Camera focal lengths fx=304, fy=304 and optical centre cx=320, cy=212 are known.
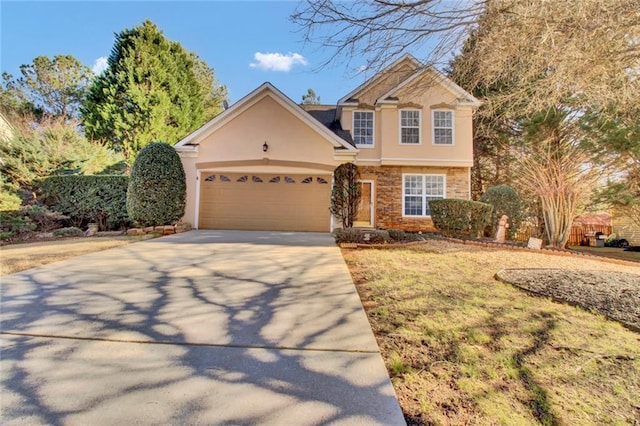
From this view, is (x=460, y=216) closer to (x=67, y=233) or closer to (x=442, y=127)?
(x=442, y=127)

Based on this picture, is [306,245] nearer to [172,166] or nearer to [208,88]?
[172,166]

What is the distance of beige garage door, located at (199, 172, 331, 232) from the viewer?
37.8ft

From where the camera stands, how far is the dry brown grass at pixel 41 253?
223 inches

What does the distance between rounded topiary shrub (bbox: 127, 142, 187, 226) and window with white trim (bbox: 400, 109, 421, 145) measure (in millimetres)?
9599

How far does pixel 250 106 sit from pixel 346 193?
16.1ft

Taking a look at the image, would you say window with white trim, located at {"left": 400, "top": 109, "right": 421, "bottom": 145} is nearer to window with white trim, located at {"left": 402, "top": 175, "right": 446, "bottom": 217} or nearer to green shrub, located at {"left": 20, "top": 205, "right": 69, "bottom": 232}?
window with white trim, located at {"left": 402, "top": 175, "right": 446, "bottom": 217}

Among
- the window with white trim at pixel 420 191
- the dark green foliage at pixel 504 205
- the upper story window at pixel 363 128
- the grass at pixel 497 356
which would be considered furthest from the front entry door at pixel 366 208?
the grass at pixel 497 356

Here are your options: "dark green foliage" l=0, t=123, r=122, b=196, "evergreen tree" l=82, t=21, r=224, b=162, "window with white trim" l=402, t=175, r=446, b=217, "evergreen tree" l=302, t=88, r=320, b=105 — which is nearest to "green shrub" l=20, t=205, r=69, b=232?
"dark green foliage" l=0, t=123, r=122, b=196

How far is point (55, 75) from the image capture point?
24109mm

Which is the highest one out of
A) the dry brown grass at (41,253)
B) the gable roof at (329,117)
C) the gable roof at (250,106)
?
the gable roof at (329,117)

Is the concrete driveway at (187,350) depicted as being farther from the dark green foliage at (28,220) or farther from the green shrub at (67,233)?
the dark green foliage at (28,220)

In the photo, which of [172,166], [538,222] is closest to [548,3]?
[172,166]

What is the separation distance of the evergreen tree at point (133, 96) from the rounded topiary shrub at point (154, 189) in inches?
→ 374

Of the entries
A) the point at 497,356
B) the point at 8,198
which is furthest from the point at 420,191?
the point at 8,198
